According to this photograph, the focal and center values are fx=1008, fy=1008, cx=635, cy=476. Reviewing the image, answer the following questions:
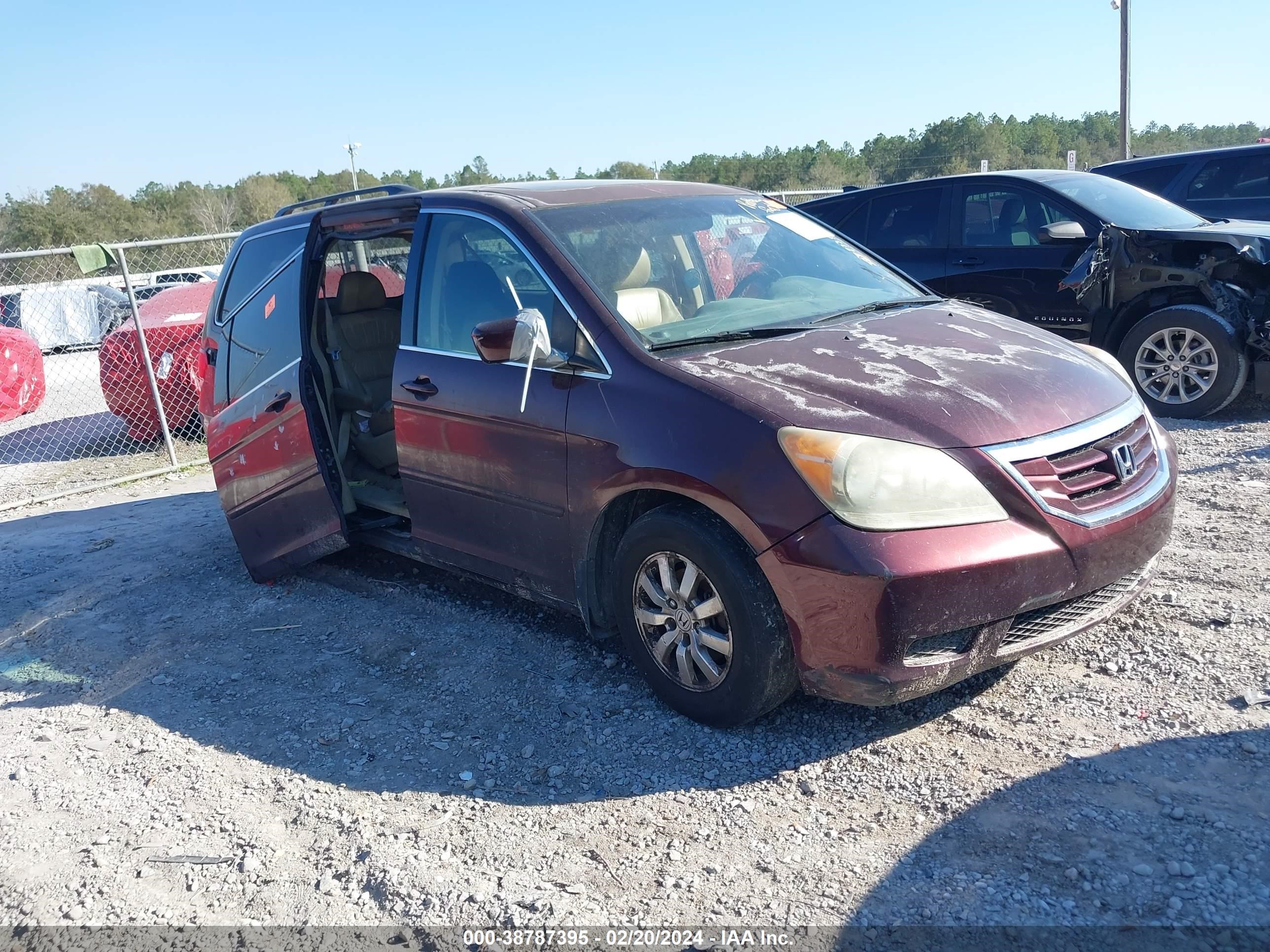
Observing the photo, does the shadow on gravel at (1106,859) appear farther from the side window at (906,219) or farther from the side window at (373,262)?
the side window at (906,219)

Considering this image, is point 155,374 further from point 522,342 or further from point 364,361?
point 522,342

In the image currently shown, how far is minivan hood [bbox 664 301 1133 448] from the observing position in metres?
3.14

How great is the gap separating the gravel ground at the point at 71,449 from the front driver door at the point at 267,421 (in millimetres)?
3921

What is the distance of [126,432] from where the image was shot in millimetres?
11234

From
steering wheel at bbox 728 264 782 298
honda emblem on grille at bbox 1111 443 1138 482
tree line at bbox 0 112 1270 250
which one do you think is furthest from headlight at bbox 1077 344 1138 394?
tree line at bbox 0 112 1270 250

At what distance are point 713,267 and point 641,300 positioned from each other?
551 millimetres

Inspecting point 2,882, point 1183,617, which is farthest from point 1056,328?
point 2,882

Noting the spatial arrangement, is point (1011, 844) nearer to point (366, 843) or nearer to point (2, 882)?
point (366, 843)

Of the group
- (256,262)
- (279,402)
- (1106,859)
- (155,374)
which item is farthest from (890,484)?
(155,374)

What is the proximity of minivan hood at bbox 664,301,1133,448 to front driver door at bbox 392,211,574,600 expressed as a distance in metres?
0.67

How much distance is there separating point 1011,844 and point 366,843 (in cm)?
189

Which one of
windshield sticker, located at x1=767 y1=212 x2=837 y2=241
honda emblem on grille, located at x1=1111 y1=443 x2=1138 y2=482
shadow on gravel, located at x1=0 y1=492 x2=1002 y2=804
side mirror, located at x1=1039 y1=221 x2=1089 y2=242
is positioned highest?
windshield sticker, located at x1=767 y1=212 x2=837 y2=241

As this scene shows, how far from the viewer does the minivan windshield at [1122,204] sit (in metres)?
7.46

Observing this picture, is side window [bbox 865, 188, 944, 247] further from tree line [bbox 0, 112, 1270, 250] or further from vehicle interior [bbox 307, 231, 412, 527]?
tree line [bbox 0, 112, 1270, 250]
